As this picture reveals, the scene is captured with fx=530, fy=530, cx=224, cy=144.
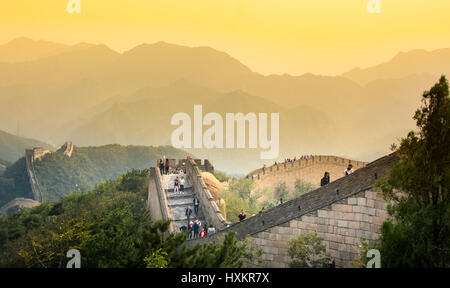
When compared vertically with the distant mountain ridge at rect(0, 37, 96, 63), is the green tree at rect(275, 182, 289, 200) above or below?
below

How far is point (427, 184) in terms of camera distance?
8617mm

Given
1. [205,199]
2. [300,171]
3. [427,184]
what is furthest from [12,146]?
[427,184]

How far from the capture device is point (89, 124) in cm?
9612

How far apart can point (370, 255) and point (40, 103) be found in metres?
96.1

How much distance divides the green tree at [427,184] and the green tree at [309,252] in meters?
3.15

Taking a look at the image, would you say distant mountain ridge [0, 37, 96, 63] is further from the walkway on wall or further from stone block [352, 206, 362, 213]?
stone block [352, 206, 362, 213]

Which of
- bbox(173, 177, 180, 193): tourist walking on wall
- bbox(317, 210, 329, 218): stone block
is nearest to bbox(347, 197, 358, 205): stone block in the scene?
bbox(317, 210, 329, 218): stone block

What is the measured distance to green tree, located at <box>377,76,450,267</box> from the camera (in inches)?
336

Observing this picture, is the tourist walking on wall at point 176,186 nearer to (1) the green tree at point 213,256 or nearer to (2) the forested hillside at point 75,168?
(1) the green tree at point 213,256

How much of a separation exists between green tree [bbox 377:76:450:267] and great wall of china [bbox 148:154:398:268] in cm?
209

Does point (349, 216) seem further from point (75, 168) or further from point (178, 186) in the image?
point (75, 168)

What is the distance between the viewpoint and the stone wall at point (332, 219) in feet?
37.1

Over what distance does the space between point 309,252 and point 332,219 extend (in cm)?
91

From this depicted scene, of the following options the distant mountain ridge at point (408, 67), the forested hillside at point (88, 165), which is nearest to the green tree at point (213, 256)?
the forested hillside at point (88, 165)
